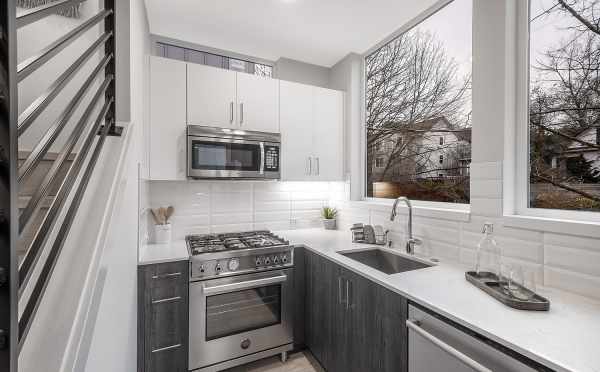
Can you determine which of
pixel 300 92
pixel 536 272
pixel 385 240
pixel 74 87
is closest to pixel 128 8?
pixel 74 87

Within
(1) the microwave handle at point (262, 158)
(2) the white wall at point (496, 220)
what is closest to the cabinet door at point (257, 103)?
(1) the microwave handle at point (262, 158)

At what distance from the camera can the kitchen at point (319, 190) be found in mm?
855

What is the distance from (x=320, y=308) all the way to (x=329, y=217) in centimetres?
110

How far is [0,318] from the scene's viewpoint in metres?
0.36

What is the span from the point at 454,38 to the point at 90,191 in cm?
231

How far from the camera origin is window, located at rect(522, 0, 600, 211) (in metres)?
1.31

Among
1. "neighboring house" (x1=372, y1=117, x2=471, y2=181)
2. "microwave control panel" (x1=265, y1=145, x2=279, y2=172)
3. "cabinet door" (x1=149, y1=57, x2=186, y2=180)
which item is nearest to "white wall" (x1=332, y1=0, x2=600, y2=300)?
"neighboring house" (x1=372, y1=117, x2=471, y2=181)

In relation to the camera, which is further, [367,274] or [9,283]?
[367,274]

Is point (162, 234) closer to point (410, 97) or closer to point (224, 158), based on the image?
point (224, 158)

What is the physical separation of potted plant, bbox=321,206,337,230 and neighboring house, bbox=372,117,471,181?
593 millimetres

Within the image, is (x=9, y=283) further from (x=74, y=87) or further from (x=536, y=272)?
(x=536, y=272)

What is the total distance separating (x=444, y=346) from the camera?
1072 millimetres

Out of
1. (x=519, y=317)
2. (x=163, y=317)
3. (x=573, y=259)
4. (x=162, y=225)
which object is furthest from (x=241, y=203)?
(x=573, y=259)

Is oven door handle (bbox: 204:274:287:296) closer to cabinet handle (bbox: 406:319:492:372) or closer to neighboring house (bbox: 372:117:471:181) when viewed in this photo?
cabinet handle (bbox: 406:319:492:372)
